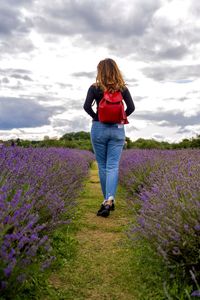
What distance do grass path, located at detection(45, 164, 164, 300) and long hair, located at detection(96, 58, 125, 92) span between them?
1537mm

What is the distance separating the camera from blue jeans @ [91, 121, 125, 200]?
4727 millimetres

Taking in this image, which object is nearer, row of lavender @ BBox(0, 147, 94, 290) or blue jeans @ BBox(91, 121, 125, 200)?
row of lavender @ BBox(0, 147, 94, 290)

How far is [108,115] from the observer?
182 inches

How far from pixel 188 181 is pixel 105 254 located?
0.97 metres

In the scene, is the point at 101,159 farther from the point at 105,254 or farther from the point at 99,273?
the point at 99,273

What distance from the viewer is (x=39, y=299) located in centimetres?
253

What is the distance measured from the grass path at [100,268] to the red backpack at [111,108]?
1.18 m

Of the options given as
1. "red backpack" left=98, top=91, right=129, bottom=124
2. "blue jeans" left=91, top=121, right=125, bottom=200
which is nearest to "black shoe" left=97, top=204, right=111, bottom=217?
"blue jeans" left=91, top=121, right=125, bottom=200

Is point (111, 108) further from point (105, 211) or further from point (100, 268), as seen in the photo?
point (100, 268)

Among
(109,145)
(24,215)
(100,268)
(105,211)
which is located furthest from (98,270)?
(109,145)

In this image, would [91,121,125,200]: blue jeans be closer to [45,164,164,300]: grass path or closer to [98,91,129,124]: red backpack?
[98,91,129,124]: red backpack

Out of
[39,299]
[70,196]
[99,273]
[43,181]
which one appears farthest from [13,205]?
[70,196]

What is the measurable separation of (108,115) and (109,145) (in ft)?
1.27


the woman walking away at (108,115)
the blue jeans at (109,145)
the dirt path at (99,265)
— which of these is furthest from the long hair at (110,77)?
the dirt path at (99,265)
